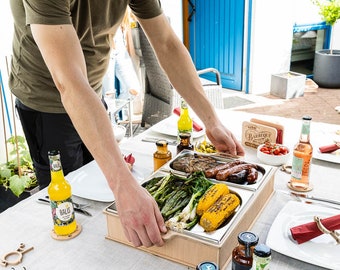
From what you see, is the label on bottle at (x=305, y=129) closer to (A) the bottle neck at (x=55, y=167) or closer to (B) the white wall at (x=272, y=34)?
(A) the bottle neck at (x=55, y=167)

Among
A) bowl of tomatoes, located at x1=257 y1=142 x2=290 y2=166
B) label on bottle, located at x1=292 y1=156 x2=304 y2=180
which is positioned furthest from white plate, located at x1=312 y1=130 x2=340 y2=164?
label on bottle, located at x1=292 y1=156 x2=304 y2=180

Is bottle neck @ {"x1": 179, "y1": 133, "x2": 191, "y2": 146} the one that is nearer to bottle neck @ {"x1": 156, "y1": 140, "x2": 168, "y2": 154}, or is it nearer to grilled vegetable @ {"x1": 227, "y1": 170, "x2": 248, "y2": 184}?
bottle neck @ {"x1": 156, "y1": 140, "x2": 168, "y2": 154}

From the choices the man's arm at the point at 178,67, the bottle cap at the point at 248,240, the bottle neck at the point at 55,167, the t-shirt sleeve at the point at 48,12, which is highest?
the t-shirt sleeve at the point at 48,12

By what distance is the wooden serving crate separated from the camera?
0.80 m

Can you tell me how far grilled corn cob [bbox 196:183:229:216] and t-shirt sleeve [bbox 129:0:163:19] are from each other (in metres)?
0.78

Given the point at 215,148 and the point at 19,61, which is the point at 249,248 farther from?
the point at 19,61

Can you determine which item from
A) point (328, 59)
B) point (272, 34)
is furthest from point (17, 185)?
point (328, 59)

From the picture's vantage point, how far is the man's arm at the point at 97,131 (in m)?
0.81

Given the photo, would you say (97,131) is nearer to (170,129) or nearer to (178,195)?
(178,195)

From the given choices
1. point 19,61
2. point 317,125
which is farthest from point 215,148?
point 19,61

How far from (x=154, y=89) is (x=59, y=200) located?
2.14 metres

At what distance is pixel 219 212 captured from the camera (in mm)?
852

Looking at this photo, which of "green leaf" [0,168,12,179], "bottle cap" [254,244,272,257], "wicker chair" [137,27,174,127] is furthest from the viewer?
"wicker chair" [137,27,174,127]

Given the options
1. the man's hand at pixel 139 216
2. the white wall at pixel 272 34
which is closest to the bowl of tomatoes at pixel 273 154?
the man's hand at pixel 139 216
